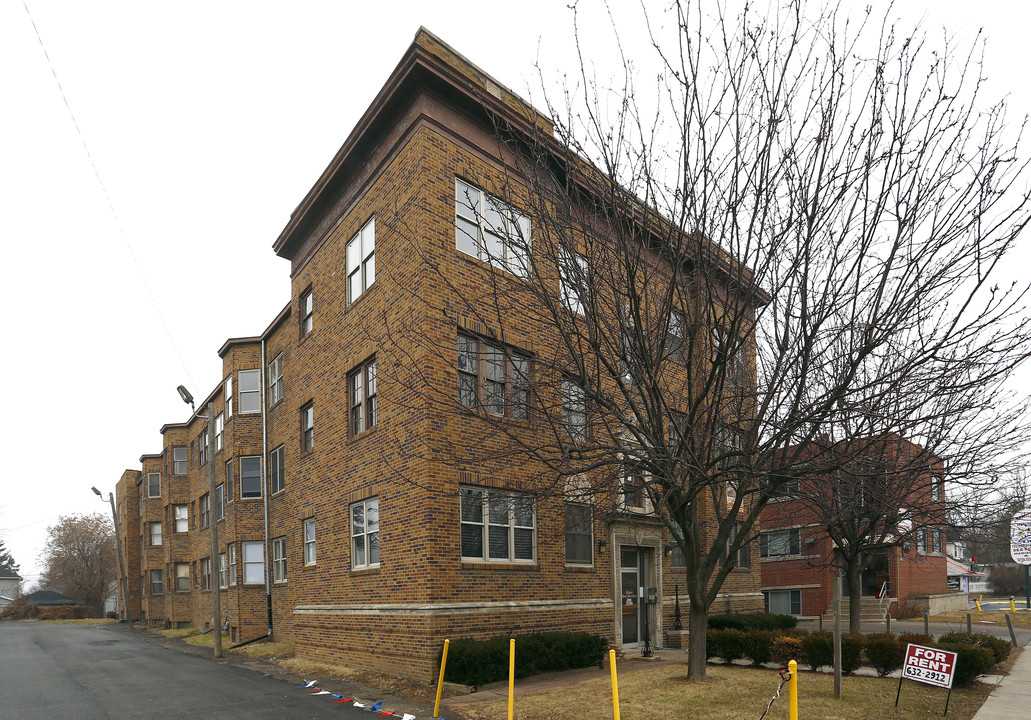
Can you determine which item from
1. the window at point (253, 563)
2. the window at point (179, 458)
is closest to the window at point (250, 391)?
the window at point (253, 563)

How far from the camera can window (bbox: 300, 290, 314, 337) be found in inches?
909

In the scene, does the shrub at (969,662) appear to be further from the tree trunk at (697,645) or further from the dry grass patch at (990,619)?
the dry grass patch at (990,619)

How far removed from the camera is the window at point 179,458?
43094 mm

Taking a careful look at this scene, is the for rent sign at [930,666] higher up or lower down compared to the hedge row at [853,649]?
higher up

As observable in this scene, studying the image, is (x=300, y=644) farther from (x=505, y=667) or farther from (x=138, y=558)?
(x=138, y=558)

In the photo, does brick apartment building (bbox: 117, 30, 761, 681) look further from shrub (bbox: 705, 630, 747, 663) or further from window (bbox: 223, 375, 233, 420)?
window (bbox: 223, 375, 233, 420)

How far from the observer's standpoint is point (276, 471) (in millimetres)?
26203

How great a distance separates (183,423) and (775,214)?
3963 cm

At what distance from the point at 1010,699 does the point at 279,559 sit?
20559 millimetres

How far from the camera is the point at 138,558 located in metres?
52.4

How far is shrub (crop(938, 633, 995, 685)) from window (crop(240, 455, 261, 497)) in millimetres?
22261

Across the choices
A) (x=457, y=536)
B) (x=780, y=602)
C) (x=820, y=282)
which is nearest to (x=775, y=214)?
(x=820, y=282)

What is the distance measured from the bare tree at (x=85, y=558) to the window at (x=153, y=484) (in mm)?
26390

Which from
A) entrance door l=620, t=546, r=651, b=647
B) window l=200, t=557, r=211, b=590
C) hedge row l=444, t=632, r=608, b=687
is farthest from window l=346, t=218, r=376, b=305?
window l=200, t=557, r=211, b=590
